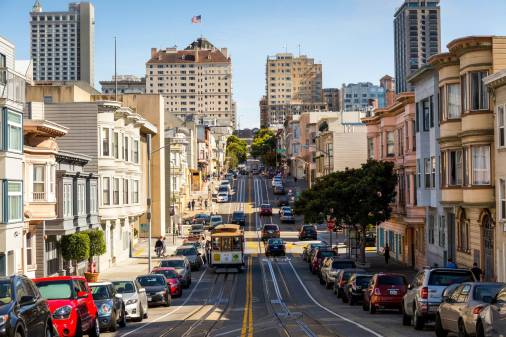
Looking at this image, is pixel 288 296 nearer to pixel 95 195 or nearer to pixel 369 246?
pixel 95 195

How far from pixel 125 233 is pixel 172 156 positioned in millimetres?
44898

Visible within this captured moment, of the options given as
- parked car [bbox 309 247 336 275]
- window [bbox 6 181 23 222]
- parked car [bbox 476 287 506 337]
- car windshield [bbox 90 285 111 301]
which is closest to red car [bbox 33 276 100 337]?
car windshield [bbox 90 285 111 301]

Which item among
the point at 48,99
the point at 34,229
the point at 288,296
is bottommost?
the point at 288,296

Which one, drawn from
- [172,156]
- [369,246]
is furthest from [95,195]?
[172,156]

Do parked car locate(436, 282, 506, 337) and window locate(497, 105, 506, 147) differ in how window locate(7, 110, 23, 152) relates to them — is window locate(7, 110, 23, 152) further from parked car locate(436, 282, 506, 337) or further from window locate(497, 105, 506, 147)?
window locate(497, 105, 506, 147)

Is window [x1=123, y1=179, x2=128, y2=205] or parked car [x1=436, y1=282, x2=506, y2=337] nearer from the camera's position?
parked car [x1=436, y1=282, x2=506, y2=337]

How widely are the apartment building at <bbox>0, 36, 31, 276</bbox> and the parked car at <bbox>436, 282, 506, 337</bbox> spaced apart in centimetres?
1950

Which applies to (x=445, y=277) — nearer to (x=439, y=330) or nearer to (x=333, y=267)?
(x=439, y=330)

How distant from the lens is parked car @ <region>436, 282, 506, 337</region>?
66.7ft

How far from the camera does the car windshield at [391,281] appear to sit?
32.9 meters

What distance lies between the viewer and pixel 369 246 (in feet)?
271

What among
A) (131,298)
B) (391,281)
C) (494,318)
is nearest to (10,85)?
(131,298)

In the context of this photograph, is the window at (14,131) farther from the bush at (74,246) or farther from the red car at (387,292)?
the red car at (387,292)

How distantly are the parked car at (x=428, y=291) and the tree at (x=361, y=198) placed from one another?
31.8m
